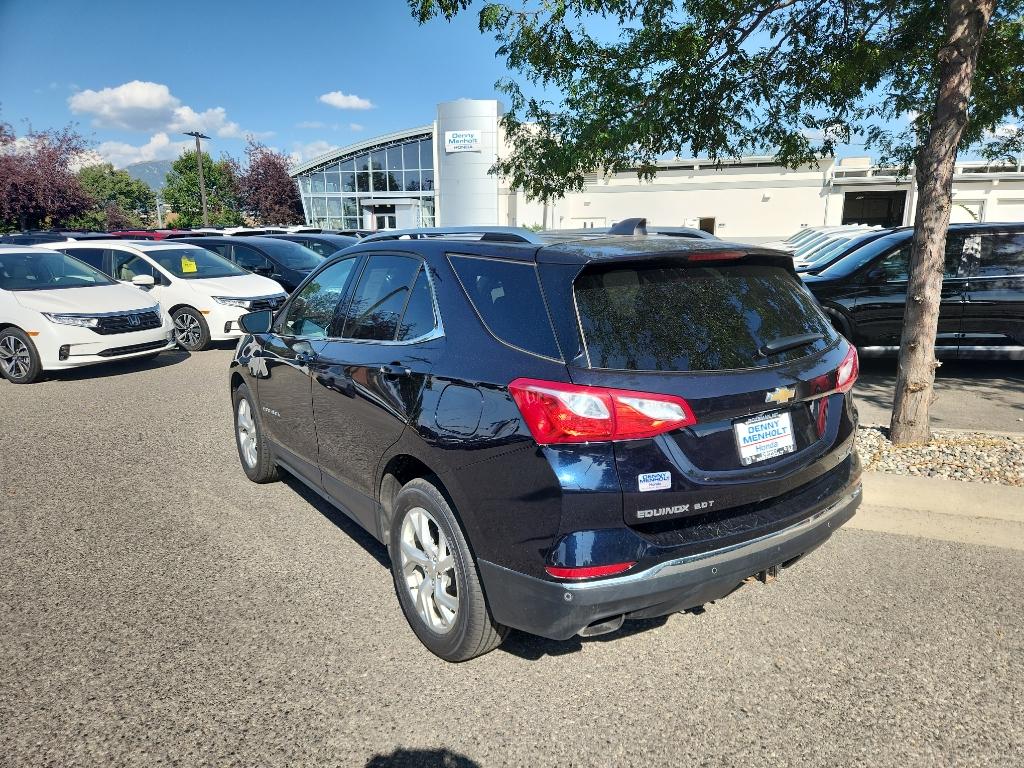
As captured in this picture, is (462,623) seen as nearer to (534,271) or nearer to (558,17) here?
(534,271)

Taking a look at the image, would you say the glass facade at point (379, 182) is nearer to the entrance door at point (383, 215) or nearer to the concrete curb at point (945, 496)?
the entrance door at point (383, 215)

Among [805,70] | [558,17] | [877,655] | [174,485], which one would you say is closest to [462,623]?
[877,655]

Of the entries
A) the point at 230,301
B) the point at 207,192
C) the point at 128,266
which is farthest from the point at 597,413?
the point at 207,192

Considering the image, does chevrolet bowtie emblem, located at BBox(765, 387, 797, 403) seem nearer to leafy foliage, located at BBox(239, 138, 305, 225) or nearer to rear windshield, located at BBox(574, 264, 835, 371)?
rear windshield, located at BBox(574, 264, 835, 371)

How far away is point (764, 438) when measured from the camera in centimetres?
275

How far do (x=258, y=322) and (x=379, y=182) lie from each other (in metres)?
48.4

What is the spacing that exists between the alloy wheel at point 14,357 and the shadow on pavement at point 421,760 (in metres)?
8.94

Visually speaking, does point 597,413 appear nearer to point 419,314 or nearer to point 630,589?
point 630,589

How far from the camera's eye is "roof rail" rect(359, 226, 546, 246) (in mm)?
3195

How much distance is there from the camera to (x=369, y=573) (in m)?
3.90

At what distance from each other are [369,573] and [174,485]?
226 centimetres

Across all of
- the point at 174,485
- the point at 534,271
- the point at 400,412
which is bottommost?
the point at 174,485

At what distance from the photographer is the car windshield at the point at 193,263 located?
39.5 feet

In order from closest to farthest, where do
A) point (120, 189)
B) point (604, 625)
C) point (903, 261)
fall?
point (604, 625) < point (903, 261) < point (120, 189)
